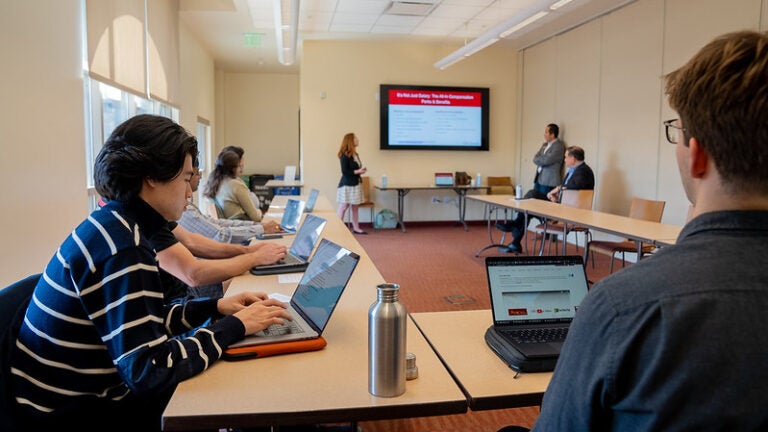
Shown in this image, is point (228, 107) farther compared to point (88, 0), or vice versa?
point (228, 107)

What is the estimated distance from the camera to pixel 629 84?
6.07m

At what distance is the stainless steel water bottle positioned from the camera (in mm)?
1098

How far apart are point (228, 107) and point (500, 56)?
19.9 feet

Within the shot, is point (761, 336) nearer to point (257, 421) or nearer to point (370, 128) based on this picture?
point (257, 421)

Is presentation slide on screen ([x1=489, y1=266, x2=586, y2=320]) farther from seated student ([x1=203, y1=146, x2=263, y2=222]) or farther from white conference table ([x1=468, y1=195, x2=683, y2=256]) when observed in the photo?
seated student ([x1=203, y1=146, x2=263, y2=222])

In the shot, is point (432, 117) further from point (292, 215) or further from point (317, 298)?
point (317, 298)

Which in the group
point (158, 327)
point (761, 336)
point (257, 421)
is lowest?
point (257, 421)

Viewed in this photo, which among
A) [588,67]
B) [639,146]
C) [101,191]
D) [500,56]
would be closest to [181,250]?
[101,191]

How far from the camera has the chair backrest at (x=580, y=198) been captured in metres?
5.55

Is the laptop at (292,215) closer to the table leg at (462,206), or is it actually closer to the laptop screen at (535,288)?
the laptop screen at (535,288)

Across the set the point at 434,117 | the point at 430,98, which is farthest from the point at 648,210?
the point at 430,98

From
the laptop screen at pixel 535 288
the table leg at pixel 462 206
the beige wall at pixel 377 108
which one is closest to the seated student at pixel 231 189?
the laptop screen at pixel 535 288

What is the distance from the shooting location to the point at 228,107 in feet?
38.1

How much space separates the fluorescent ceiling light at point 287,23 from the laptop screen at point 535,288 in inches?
173
